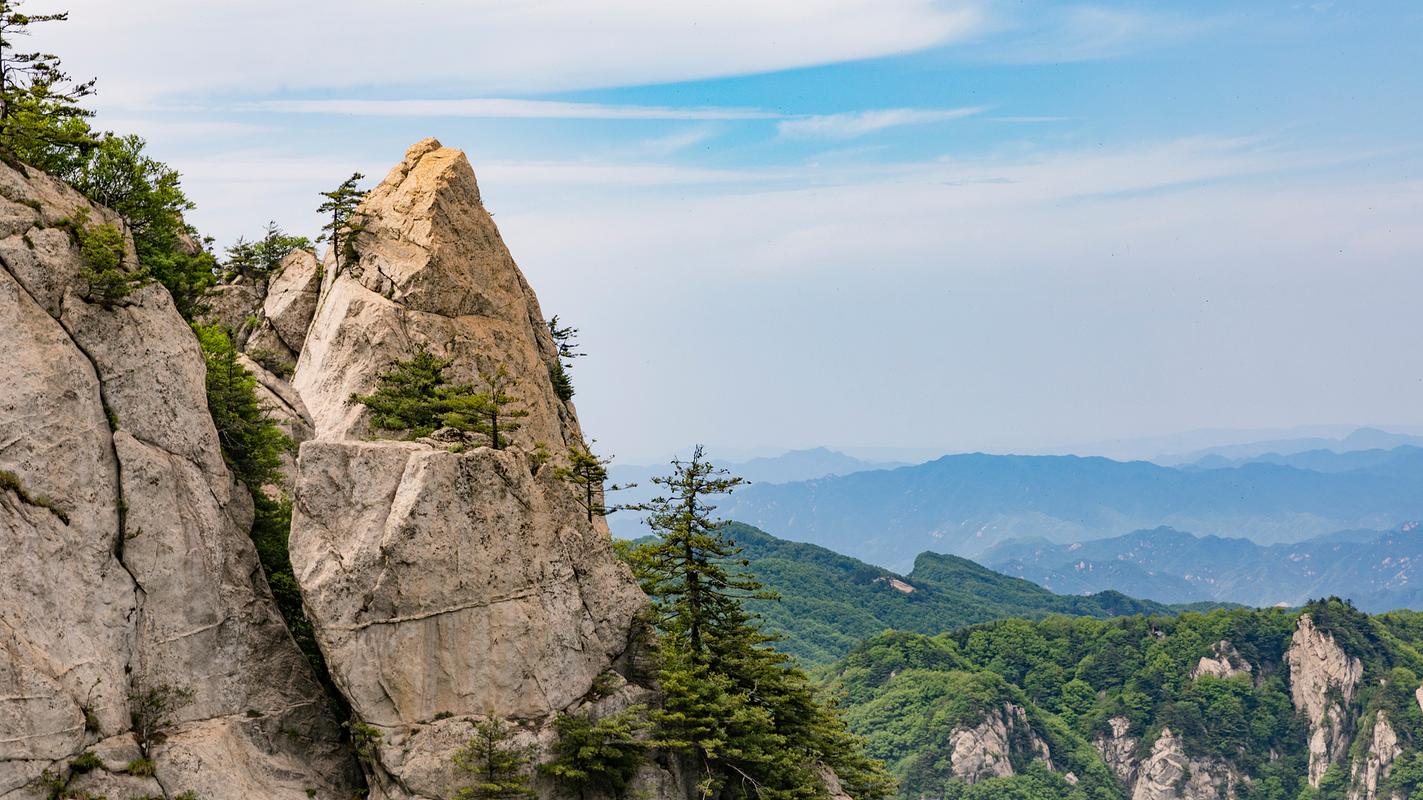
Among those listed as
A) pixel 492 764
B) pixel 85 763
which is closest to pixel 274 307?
pixel 85 763

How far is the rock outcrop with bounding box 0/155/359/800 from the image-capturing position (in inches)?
1245

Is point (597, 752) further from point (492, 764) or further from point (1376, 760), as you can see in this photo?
point (1376, 760)

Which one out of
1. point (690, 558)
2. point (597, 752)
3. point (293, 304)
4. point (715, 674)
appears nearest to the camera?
point (597, 752)

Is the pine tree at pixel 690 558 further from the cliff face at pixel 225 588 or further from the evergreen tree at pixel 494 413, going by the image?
the evergreen tree at pixel 494 413

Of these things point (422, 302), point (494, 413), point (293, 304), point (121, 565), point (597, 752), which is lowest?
point (597, 752)

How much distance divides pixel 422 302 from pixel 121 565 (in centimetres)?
1465

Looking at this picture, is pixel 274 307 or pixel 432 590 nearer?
pixel 432 590

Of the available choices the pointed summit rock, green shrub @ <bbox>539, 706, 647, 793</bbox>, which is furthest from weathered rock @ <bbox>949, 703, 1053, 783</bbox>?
green shrub @ <bbox>539, 706, 647, 793</bbox>

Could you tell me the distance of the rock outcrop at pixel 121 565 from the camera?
31625mm

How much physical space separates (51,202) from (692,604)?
915 inches

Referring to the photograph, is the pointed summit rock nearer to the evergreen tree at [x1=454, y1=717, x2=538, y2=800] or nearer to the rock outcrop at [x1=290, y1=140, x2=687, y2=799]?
the rock outcrop at [x1=290, y1=140, x2=687, y2=799]

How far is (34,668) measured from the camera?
30.7 m

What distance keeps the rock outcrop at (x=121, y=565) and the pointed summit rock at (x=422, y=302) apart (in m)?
6.06

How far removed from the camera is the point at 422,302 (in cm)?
4509
